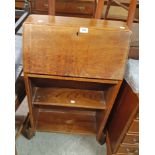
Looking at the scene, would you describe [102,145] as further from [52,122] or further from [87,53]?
[87,53]

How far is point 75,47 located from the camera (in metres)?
1.03

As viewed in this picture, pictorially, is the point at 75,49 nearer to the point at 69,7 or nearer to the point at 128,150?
the point at 128,150

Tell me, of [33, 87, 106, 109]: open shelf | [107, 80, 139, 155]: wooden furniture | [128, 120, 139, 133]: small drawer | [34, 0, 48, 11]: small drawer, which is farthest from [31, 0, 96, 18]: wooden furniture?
[128, 120, 139, 133]: small drawer

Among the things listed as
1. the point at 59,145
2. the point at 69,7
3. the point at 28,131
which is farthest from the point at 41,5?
the point at 59,145

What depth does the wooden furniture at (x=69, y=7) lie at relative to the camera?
223cm

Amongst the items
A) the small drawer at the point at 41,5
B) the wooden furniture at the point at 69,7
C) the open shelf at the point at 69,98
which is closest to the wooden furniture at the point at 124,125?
the open shelf at the point at 69,98

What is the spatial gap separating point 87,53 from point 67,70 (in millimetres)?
151

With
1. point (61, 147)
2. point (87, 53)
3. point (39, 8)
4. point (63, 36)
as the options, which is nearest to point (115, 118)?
point (61, 147)

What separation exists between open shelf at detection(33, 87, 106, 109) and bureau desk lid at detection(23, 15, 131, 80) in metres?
0.30

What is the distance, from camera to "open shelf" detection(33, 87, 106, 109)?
1333mm

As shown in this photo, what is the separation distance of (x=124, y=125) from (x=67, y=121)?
58cm
